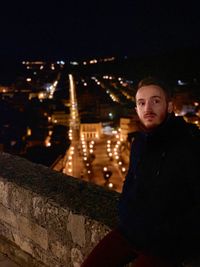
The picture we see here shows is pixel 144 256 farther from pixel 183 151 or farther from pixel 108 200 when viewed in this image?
pixel 108 200

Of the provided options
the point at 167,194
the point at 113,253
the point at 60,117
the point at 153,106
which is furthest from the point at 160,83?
the point at 60,117

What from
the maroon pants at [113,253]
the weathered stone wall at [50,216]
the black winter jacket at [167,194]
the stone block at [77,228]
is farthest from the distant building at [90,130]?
the black winter jacket at [167,194]

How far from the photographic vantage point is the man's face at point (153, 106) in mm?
1950

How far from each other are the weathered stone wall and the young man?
0.43 metres

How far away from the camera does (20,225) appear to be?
3.16 meters

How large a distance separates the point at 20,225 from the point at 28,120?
36360mm

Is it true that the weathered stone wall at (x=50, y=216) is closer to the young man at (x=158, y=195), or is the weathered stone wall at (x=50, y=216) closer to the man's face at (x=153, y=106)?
the young man at (x=158, y=195)

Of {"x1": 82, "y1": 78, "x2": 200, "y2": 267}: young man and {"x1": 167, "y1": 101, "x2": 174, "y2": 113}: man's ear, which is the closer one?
{"x1": 82, "y1": 78, "x2": 200, "y2": 267}: young man

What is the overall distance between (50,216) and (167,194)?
1344 millimetres

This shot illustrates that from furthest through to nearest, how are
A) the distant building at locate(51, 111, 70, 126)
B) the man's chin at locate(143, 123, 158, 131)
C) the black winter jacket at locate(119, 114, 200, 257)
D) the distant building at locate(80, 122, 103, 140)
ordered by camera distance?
the distant building at locate(51, 111, 70, 126), the distant building at locate(80, 122, 103, 140), the man's chin at locate(143, 123, 158, 131), the black winter jacket at locate(119, 114, 200, 257)

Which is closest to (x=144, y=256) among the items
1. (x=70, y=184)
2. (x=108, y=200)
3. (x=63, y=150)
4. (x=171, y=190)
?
(x=171, y=190)

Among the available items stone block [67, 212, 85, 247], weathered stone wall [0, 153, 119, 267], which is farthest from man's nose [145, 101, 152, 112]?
stone block [67, 212, 85, 247]

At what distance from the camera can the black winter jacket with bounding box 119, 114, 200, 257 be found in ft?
5.57

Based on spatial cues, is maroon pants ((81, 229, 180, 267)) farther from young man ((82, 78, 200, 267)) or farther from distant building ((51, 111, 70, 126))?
distant building ((51, 111, 70, 126))
